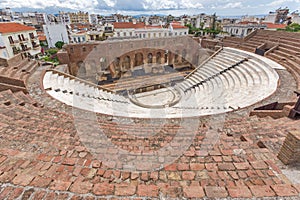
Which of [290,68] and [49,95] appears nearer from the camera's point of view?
[49,95]

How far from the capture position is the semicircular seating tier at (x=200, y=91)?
7.98m

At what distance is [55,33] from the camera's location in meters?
30.4

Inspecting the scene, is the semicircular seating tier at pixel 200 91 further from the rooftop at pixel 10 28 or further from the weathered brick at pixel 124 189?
the rooftop at pixel 10 28

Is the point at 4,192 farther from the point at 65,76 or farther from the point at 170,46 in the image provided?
the point at 170,46

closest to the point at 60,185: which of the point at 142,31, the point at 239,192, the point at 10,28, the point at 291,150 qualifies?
the point at 239,192

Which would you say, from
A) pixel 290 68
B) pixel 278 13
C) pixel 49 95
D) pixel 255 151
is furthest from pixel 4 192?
pixel 278 13

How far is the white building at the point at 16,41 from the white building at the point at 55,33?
6245mm

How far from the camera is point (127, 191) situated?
195 cm

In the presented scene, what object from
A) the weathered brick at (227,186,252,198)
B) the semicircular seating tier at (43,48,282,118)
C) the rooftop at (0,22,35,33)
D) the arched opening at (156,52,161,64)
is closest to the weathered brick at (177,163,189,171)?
the weathered brick at (227,186,252,198)

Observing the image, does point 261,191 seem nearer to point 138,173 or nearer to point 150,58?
point 138,173

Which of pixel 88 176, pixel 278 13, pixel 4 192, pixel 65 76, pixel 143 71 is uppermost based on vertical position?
pixel 278 13

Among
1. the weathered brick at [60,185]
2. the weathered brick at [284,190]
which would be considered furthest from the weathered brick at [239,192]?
the weathered brick at [60,185]

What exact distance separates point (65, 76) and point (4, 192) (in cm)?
1139

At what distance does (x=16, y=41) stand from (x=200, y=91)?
83.2 ft
